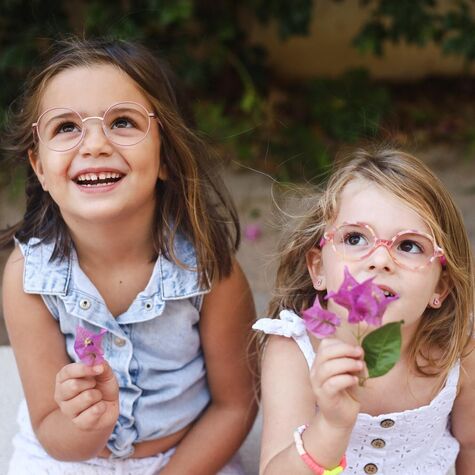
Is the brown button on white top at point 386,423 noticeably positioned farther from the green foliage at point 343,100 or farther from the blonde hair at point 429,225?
the green foliage at point 343,100

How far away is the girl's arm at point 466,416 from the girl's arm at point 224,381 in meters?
0.49

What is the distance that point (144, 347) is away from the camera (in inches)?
86.4

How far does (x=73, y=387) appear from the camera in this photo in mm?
1768

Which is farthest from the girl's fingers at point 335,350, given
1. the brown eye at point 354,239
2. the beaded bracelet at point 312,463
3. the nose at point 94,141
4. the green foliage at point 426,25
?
the green foliage at point 426,25

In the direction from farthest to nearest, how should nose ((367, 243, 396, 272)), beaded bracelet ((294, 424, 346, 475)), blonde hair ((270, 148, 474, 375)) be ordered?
blonde hair ((270, 148, 474, 375))
nose ((367, 243, 396, 272))
beaded bracelet ((294, 424, 346, 475))

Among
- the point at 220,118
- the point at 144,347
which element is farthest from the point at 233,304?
the point at 220,118

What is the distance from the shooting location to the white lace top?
1.91 meters

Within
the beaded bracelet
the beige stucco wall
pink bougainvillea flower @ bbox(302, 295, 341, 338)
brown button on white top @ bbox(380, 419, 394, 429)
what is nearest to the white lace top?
brown button on white top @ bbox(380, 419, 394, 429)

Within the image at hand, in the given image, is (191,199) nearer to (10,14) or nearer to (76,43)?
(76,43)

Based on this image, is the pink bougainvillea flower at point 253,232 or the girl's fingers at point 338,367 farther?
the pink bougainvillea flower at point 253,232

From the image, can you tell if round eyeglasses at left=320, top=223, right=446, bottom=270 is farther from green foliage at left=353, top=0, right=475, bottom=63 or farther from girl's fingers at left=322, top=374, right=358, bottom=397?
green foliage at left=353, top=0, right=475, bottom=63

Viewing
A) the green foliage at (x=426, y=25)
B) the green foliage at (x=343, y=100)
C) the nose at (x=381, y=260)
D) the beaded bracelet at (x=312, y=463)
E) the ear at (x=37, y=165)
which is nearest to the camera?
the beaded bracelet at (x=312, y=463)

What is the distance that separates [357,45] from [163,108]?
2.43m

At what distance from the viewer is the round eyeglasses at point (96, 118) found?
1999 millimetres
